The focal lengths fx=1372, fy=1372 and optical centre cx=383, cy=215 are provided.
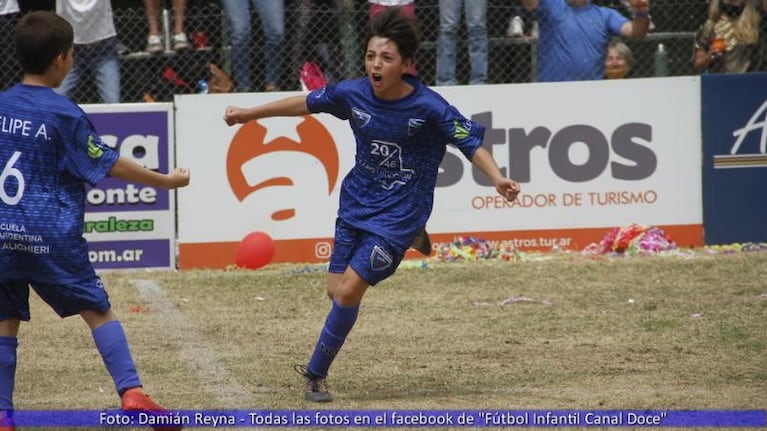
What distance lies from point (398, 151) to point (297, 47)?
18.1 feet

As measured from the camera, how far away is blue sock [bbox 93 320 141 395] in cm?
594

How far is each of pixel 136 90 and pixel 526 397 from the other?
649 centimetres

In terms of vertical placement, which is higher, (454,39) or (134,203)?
(454,39)

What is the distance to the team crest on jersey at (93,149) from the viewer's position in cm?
586

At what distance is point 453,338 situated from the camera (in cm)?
899

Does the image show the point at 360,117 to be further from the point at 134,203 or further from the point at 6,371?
the point at 134,203

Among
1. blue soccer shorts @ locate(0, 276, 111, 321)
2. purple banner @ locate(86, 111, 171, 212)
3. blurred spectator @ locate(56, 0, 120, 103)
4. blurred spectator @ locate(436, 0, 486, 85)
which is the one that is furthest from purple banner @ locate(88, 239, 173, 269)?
blue soccer shorts @ locate(0, 276, 111, 321)

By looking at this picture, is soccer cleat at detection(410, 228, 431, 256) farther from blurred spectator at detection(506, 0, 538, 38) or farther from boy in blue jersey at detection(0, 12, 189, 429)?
blurred spectator at detection(506, 0, 538, 38)

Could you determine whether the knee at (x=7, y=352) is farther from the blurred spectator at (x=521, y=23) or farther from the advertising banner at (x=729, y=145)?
the advertising banner at (x=729, y=145)

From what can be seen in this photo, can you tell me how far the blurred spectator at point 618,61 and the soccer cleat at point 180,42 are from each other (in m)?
3.84

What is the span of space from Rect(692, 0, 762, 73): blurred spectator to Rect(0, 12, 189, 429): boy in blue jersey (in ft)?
26.5

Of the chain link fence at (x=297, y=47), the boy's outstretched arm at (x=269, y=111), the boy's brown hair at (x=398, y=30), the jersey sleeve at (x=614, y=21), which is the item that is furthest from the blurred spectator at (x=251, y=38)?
the boy's brown hair at (x=398, y=30)

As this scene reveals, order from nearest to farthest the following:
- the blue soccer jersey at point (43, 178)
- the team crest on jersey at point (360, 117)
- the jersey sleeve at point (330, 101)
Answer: the blue soccer jersey at point (43, 178)
the team crest on jersey at point (360, 117)
the jersey sleeve at point (330, 101)

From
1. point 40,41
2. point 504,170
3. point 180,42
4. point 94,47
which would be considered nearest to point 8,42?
point 94,47
